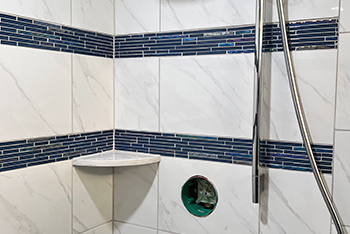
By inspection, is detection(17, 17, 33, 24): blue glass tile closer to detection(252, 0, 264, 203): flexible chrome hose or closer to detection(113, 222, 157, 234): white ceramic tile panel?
detection(252, 0, 264, 203): flexible chrome hose

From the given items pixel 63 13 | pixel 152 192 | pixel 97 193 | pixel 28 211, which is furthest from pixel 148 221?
pixel 63 13

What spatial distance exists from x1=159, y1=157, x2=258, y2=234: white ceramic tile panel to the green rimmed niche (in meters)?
0.02

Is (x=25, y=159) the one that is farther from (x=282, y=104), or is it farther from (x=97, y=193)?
(x=282, y=104)

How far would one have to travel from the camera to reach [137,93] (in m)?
1.61

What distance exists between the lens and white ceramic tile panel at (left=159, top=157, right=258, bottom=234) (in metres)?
1.39

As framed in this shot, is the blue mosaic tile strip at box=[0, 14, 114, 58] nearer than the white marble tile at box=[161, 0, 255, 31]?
Yes

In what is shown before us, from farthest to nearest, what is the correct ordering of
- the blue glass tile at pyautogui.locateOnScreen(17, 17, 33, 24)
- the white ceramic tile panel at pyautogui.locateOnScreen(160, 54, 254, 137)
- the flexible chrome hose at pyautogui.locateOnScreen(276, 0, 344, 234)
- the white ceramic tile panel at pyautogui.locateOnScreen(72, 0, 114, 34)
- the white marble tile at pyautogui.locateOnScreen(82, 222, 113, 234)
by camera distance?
1. the white marble tile at pyautogui.locateOnScreen(82, 222, 113, 234)
2. the white ceramic tile panel at pyautogui.locateOnScreen(72, 0, 114, 34)
3. the white ceramic tile panel at pyautogui.locateOnScreen(160, 54, 254, 137)
4. the blue glass tile at pyautogui.locateOnScreen(17, 17, 33, 24)
5. the flexible chrome hose at pyautogui.locateOnScreen(276, 0, 344, 234)

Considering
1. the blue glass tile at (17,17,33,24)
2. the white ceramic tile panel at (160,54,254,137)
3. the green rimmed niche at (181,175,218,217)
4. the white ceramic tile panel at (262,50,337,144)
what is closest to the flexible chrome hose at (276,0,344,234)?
the white ceramic tile panel at (262,50,337,144)

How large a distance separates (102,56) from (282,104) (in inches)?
29.4

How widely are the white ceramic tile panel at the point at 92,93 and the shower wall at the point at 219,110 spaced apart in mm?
44

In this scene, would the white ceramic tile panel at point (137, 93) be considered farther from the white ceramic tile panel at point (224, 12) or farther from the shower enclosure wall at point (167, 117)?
the white ceramic tile panel at point (224, 12)

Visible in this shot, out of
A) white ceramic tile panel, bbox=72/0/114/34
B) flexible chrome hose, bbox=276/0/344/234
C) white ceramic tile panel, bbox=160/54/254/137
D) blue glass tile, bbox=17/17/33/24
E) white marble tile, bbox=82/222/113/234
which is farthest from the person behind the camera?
white marble tile, bbox=82/222/113/234

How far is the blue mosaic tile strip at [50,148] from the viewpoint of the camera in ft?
4.09

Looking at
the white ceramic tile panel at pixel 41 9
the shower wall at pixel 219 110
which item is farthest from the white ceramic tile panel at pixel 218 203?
the white ceramic tile panel at pixel 41 9
